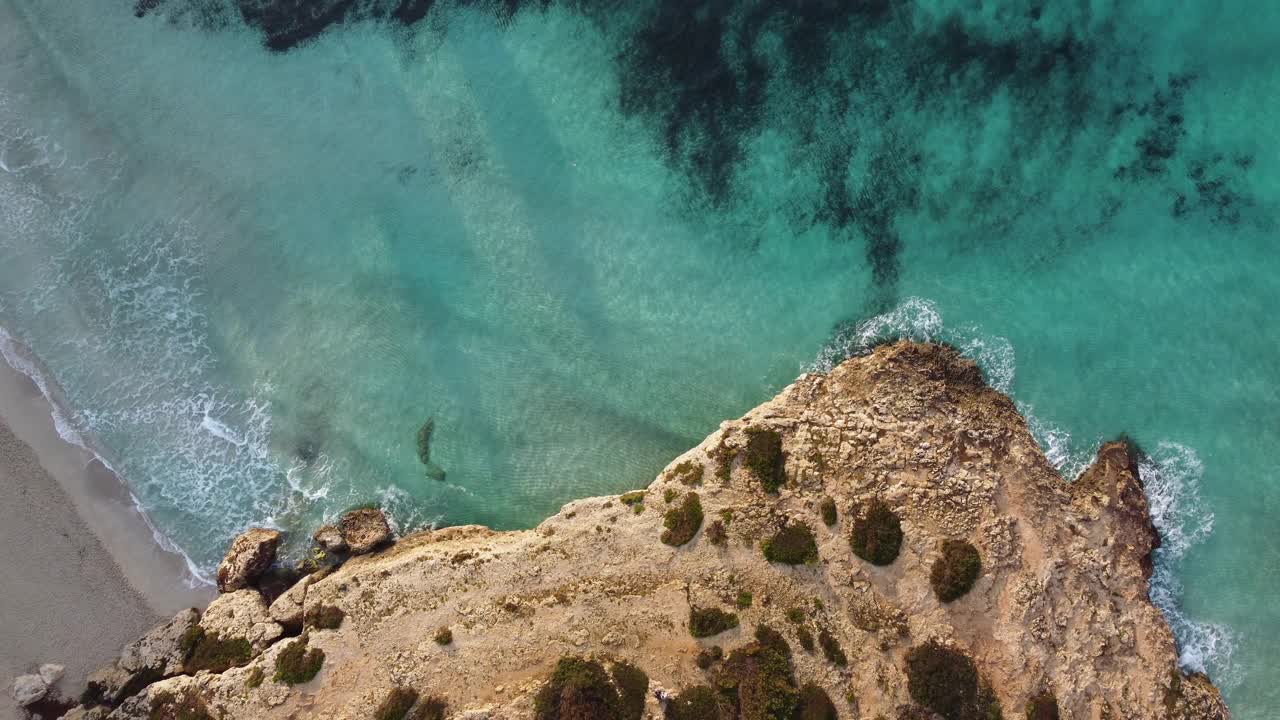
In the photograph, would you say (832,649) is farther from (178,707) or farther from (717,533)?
(178,707)

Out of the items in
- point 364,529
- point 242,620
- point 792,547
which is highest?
point 364,529

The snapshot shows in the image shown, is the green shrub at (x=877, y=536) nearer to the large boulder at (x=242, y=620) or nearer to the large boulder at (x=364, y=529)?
the large boulder at (x=364, y=529)

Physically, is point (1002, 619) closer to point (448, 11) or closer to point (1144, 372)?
point (1144, 372)

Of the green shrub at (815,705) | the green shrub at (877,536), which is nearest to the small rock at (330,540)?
the green shrub at (815,705)

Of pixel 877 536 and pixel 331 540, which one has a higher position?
A: pixel 331 540

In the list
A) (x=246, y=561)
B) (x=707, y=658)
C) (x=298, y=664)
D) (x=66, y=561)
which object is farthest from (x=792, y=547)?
(x=66, y=561)
